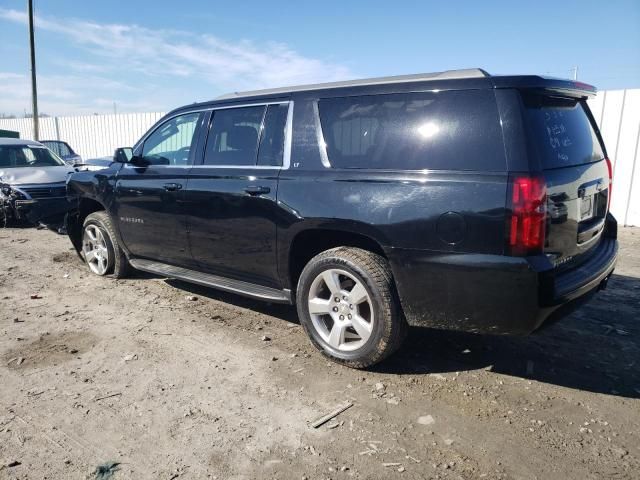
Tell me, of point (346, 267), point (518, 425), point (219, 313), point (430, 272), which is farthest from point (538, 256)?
point (219, 313)

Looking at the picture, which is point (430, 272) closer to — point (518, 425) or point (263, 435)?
point (518, 425)

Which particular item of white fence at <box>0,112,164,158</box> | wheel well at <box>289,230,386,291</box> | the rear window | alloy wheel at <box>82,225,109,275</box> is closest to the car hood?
alloy wheel at <box>82,225,109,275</box>

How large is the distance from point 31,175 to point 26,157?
1.10 metres

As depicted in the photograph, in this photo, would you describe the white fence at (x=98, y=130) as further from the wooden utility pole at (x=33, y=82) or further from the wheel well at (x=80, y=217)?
the wheel well at (x=80, y=217)

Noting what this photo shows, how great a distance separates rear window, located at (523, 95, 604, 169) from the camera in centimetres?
281

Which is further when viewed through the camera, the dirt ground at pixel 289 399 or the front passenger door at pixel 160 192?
the front passenger door at pixel 160 192

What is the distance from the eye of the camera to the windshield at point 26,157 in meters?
10.0

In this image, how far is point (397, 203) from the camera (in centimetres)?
305

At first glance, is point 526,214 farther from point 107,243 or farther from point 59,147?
point 59,147

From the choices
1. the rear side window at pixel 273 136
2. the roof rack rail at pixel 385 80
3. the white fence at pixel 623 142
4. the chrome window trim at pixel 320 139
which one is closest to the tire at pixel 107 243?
the roof rack rail at pixel 385 80

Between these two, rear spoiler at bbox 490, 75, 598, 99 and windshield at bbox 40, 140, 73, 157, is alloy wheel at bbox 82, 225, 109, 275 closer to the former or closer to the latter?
rear spoiler at bbox 490, 75, 598, 99

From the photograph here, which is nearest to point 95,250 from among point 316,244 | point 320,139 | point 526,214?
point 316,244

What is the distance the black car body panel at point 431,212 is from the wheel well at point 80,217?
2168 millimetres

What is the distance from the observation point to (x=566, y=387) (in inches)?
127
